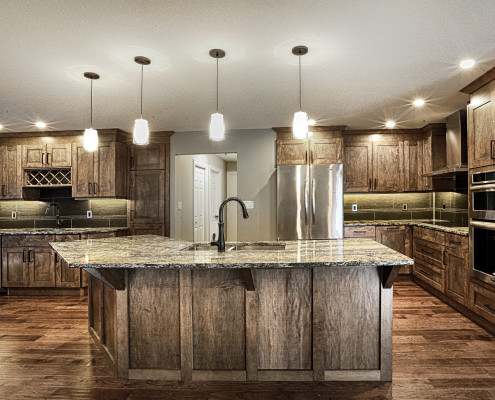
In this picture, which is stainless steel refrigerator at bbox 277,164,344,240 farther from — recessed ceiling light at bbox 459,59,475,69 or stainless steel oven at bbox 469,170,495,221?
recessed ceiling light at bbox 459,59,475,69

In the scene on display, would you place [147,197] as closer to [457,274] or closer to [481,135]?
[457,274]

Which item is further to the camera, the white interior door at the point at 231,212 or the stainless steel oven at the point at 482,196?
the white interior door at the point at 231,212

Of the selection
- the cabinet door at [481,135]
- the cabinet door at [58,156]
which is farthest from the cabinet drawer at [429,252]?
the cabinet door at [58,156]

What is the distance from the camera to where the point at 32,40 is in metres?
2.37

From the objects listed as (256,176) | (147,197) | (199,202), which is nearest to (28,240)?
(147,197)

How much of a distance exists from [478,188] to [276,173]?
2611 mm

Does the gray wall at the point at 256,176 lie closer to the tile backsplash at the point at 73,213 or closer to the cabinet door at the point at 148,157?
the cabinet door at the point at 148,157

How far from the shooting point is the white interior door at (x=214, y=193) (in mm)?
Answer: 7778

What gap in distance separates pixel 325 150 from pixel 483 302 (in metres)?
2.73

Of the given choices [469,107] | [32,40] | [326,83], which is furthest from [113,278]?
[469,107]

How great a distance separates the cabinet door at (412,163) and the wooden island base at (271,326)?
11.8 feet

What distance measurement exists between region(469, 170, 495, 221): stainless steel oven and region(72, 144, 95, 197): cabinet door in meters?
4.90

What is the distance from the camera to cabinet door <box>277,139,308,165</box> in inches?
199

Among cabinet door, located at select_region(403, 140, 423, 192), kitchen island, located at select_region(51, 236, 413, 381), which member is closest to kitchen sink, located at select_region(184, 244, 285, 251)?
kitchen island, located at select_region(51, 236, 413, 381)
